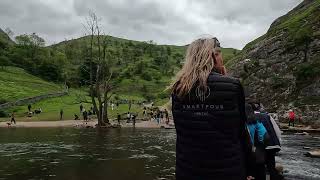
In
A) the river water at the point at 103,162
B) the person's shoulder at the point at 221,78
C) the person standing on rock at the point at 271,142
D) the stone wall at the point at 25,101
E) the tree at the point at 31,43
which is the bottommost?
the river water at the point at 103,162

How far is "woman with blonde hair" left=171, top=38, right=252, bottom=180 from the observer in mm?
4957

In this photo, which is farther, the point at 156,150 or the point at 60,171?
the point at 156,150

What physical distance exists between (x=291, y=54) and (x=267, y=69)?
513 centimetres

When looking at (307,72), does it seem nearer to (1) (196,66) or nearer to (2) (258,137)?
(2) (258,137)

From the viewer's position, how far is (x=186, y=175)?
16.9 feet

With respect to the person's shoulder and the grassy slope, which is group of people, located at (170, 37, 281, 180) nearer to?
the person's shoulder

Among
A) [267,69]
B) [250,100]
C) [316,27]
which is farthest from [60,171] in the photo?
[316,27]


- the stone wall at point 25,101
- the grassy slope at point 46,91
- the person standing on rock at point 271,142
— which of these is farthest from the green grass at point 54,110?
the person standing on rock at point 271,142

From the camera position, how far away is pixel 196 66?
17.2 feet

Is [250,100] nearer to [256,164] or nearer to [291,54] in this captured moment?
[256,164]

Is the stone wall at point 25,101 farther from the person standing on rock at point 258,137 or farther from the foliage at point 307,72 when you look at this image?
the person standing on rock at point 258,137

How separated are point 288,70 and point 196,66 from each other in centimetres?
7747

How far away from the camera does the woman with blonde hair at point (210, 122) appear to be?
4957 mm

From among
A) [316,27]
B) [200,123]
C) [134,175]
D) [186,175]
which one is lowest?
[134,175]
